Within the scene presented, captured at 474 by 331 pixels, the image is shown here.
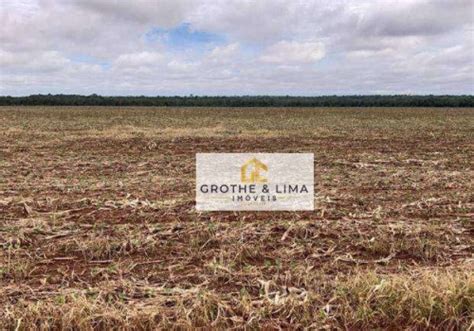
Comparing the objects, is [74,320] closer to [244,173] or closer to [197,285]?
[197,285]

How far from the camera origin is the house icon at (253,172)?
9875 millimetres

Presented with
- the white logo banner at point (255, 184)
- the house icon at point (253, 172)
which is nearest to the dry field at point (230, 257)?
the white logo banner at point (255, 184)

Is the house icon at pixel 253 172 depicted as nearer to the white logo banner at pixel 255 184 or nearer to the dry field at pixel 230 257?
the white logo banner at pixel 255 184

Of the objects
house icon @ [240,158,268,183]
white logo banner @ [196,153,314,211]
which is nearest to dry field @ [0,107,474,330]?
white logo banner @ [196,153,314,211]

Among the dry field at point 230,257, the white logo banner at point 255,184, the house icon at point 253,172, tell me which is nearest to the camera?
the dry field at point 230,257

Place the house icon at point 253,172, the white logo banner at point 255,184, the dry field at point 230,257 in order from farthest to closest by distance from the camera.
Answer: the house icon at point 253,172
the white logo banner at point 255,184
the dry field at point 230,257

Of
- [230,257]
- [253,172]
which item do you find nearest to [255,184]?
[253,172]

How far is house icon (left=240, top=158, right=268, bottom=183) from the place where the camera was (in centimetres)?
988

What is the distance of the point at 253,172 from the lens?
10656 mm

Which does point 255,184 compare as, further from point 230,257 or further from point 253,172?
point 230,257

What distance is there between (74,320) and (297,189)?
6.07 m

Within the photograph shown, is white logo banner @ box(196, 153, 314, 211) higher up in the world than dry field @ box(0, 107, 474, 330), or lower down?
higher up

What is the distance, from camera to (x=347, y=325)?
371 centimetres

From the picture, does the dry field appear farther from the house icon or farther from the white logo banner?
the house icon
